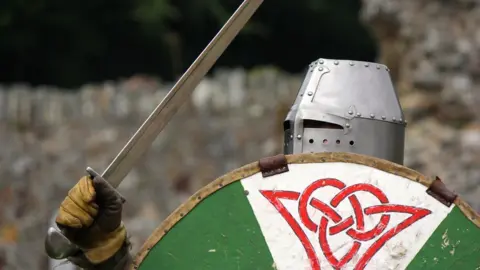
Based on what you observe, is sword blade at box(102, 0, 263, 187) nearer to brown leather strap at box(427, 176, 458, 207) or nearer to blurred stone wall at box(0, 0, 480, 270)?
brown leather strap at box(427, 176, 458, 207)

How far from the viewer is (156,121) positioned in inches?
112

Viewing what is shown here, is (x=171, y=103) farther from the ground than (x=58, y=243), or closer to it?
farther from the ground

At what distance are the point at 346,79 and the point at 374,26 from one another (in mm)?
3070

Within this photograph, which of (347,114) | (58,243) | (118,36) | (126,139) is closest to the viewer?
(58,243)

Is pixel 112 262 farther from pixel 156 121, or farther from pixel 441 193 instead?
pixel 441 193

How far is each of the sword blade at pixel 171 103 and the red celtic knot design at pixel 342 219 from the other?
10.8 inches

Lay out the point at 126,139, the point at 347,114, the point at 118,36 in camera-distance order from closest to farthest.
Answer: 1. the point at 347,114
2. the point at 126,139
3. the point at 118,36

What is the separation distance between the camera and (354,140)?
9.89ft

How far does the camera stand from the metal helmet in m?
3.02

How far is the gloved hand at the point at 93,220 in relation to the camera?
2.73 m

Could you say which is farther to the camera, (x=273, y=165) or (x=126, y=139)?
(x=126, y=139)

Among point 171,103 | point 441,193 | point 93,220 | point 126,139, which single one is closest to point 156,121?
point 171,103

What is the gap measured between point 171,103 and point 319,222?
42 cm

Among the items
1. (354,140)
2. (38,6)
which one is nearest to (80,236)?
(354,140)
